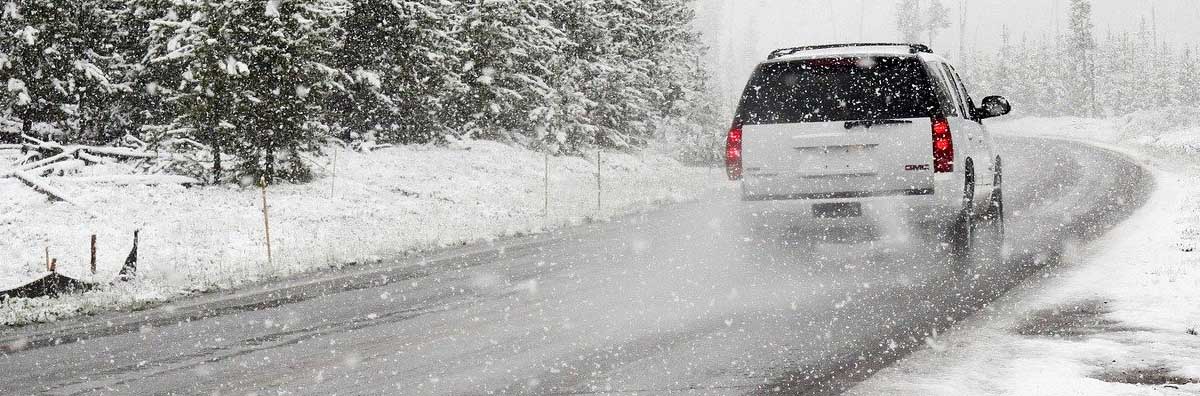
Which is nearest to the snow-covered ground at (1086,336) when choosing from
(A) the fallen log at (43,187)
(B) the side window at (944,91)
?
(B) the side window at (944,91)

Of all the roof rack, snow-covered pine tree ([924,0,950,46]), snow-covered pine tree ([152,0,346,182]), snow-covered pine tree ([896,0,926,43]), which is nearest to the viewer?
the roof rack

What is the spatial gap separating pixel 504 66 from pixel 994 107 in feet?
68.2

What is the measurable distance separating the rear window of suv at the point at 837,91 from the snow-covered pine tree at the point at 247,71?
11253 mm

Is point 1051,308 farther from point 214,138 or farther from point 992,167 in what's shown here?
point 214,138

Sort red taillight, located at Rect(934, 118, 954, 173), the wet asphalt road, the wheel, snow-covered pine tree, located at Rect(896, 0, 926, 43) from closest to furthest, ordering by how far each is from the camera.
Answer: the wet asphalt road → red taillight, located at Rect(934, 118, 954, 173) → the wheel → snow-covered pine tree, located at Rect(896, 0, 926, 43)

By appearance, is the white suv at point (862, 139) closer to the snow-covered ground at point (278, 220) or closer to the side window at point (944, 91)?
the side window at point (944, 91)

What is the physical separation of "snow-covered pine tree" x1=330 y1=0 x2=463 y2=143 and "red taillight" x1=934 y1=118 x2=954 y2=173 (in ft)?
59.3

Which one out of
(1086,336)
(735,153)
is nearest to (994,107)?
(735,153)

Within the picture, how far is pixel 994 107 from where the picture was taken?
10203 mm

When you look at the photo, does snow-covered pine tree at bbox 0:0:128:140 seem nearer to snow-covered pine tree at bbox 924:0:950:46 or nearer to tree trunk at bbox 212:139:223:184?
tree trunk at bbox 212:139:223:184

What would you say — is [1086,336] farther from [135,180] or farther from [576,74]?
[576,74]

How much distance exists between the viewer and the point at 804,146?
9086 millimetres

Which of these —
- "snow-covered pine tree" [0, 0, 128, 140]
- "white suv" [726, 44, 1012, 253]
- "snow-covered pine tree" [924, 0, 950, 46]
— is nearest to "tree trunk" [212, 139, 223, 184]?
"snow-covered pine tree" [0, 0, 128, 140]

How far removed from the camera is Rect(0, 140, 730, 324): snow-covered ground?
10.4 m
